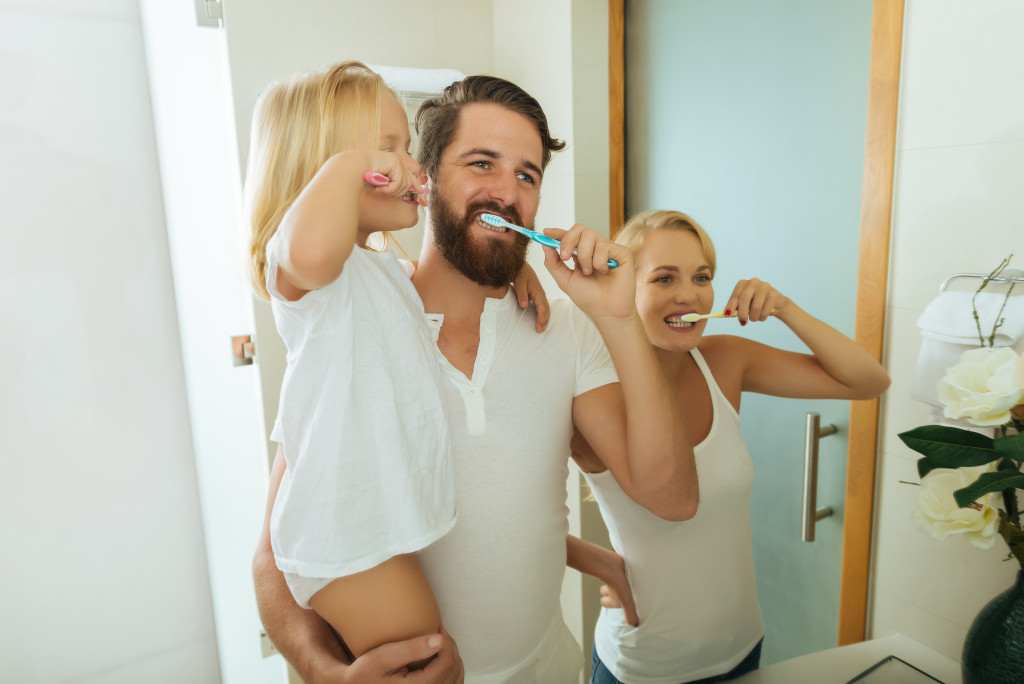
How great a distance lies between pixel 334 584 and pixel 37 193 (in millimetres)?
1348

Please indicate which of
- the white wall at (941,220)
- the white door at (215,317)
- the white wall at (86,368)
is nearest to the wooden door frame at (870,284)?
the white wall at (941,220)

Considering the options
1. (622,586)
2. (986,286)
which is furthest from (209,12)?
(986,286)

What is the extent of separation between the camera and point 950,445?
0.67 metres

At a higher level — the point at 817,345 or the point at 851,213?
the point at 851,213

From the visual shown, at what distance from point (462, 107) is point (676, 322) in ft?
1.49

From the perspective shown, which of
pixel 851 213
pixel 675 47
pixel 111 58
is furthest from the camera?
pixel 111 58

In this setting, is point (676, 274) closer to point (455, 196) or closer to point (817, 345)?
point (817, 345)

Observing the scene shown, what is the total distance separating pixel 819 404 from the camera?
1.10 metres

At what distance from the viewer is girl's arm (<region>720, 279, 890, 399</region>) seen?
0.91 metres

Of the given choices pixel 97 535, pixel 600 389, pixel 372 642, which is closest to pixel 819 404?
pixel 600 389

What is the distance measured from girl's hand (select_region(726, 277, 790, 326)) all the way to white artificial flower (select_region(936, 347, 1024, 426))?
0.27 m

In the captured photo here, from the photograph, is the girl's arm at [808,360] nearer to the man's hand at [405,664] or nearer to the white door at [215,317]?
the man's hand at [405,664]

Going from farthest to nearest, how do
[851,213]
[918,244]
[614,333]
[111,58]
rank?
[111,58]
[851,213]
[918,244]
[614,333]

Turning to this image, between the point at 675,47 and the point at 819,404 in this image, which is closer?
the point at 819,404
